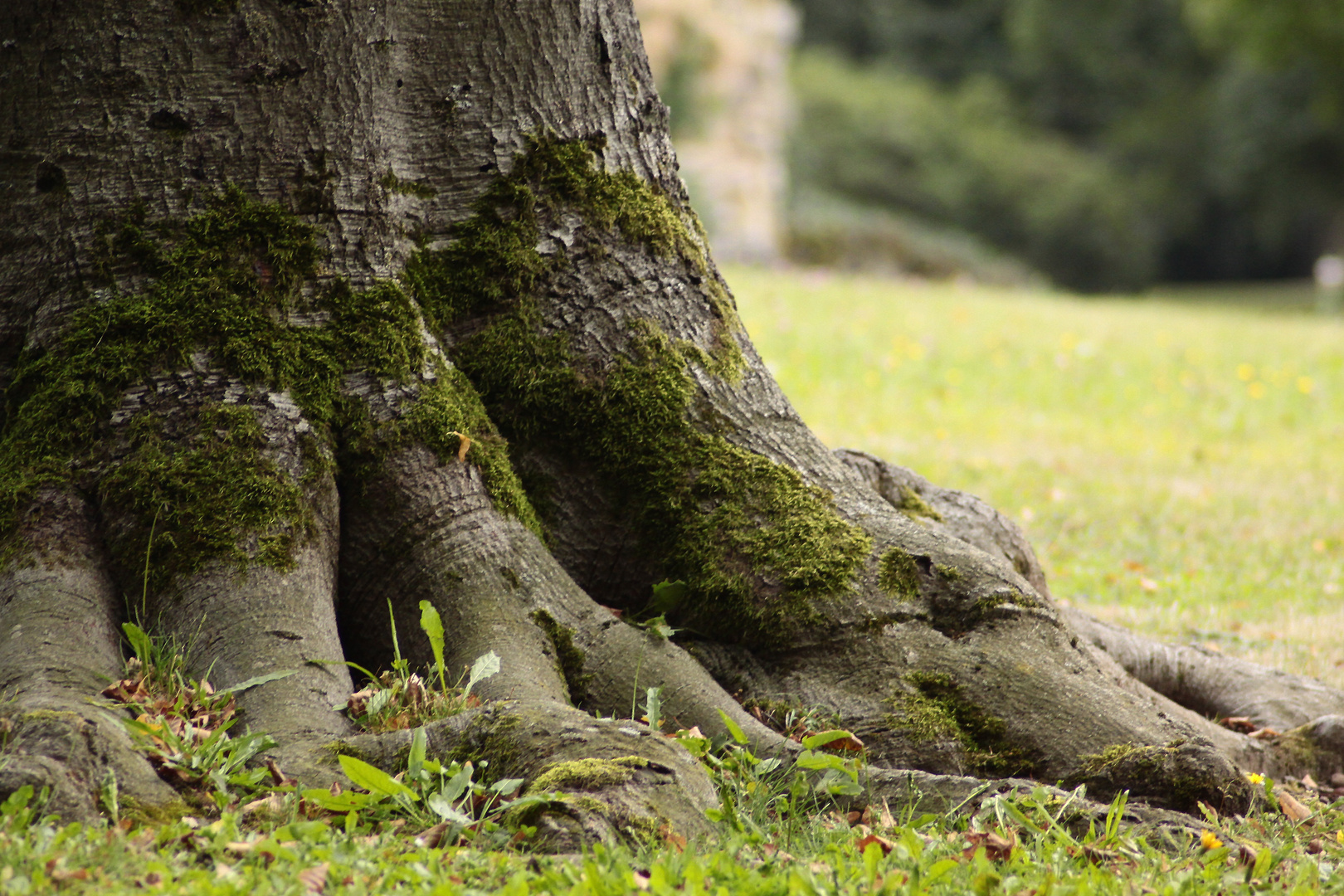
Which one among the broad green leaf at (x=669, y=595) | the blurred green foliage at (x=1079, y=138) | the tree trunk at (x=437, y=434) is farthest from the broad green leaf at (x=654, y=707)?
the blurred green foliage at (x=1079, y=138)

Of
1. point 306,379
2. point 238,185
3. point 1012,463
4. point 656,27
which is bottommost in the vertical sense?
point 1012,463

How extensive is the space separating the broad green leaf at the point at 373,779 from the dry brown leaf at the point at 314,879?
0.87 feet

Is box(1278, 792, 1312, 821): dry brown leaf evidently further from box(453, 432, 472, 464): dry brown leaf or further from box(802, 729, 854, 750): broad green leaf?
box(453, 432, 472, 464): dry brown leaf

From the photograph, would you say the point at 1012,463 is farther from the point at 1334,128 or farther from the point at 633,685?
the point at 1334,128

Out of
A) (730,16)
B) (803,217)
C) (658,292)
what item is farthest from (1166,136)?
(658,292)

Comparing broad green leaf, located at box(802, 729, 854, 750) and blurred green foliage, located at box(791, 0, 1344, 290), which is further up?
blurred green foliage, located at box(791, 0, 1344, 290)

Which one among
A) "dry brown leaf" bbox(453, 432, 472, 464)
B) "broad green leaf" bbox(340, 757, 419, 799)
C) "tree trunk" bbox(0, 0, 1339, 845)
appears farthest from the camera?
"dry brown leaf" bbox(453, 432, 472, 464)

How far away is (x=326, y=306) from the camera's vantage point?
125 inches

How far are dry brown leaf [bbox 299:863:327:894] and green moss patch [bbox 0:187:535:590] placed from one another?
102 cm

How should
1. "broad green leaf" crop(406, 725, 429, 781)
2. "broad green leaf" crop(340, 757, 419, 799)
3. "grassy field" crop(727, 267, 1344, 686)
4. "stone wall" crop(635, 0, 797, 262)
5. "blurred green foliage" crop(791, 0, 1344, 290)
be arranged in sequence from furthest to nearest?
"blurred green foliage" crop(791, 0, 1344, 290) → "stone wall" crop(635, 0, 797, 262) → "grassy field" crop(727, 267, 1344, 686) → "broad green leaf" crop(406, 725, 429, 781) → "broad green leaf" crop(340, 757, 419, 799)

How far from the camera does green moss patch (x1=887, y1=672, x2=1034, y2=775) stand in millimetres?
3131

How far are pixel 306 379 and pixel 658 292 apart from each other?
1.09 metres

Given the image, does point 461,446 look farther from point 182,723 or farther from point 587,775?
point 587,775

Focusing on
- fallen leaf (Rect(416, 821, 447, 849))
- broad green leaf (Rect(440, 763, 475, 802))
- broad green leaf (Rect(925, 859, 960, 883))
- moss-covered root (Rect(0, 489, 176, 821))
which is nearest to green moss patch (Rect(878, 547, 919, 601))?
broad green leaf (Rect(925, 859, 960, 883))
